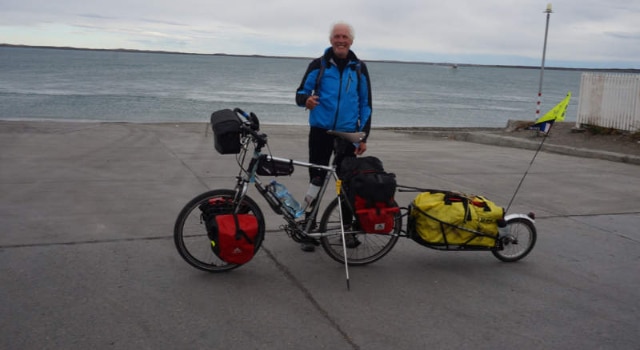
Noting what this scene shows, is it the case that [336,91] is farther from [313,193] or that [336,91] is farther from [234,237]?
[234,237]

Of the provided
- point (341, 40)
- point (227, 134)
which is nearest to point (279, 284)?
point (227, 134)

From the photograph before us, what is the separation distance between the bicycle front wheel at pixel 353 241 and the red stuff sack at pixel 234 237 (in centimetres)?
64

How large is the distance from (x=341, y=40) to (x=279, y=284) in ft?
6.68

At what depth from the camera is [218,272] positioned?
482 cm

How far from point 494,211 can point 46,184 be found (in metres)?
5.30

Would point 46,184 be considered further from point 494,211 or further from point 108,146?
point 494,211

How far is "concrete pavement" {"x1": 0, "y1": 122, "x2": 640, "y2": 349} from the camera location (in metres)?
3.82

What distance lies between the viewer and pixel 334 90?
538 centimetres

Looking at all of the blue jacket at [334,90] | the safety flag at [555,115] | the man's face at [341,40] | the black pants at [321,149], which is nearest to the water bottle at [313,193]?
the black pants at [321,149]

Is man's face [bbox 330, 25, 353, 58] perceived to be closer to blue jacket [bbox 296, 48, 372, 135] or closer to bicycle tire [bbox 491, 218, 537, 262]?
blue jacket [bbox 296, 48, 372, 135]

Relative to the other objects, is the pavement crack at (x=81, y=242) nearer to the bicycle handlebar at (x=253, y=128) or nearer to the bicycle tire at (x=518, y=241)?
the bicycle handlebar at (x=253, y=128)

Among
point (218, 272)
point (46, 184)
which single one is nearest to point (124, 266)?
point (218, 272)

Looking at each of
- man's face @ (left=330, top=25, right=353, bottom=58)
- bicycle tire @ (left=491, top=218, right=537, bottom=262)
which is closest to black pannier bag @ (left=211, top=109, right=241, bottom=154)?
man's face @ (left=330, top=25, right=353, bottom=58)

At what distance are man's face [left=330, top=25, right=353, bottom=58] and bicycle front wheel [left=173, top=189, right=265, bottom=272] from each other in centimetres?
147
